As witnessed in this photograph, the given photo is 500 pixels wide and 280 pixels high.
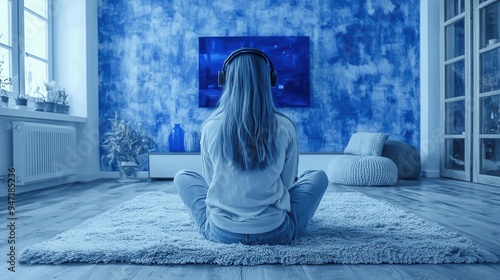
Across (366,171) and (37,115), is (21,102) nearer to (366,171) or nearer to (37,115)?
(37,115)

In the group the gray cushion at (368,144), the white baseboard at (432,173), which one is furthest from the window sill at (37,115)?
the white baseboard at (432,173)

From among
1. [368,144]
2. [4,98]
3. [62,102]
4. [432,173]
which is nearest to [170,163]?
[62,102]

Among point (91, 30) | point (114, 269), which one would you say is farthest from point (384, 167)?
point (91, 30)

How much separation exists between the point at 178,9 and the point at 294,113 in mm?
1873

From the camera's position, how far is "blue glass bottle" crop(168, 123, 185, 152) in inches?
192

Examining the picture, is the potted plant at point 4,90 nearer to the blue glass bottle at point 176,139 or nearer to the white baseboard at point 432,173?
the blue glass bottle at point 176,139

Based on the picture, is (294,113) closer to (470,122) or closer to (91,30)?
(470,122)

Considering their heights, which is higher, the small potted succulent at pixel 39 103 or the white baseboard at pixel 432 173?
the small potted succulent at pixel 39 103

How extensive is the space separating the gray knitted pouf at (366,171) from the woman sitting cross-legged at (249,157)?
268 centimetres

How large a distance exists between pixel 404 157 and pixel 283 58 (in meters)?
1.79

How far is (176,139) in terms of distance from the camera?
4.88 m

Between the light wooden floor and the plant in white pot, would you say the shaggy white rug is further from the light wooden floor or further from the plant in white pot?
the plant in white pot

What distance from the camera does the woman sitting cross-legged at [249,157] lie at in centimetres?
142

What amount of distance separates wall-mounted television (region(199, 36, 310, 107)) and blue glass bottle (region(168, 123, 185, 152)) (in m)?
0.48
